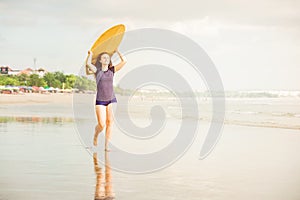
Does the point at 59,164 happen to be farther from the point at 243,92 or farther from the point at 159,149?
the point at 243,92

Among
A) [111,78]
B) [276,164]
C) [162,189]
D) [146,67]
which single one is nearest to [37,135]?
[111,78]

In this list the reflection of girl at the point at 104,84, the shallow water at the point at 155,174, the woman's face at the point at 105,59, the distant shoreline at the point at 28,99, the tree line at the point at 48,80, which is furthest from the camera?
the tree line at the point at 48,80

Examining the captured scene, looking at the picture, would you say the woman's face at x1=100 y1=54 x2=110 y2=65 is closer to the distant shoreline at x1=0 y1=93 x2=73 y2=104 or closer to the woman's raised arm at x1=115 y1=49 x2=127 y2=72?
the woman's raised arm at x1=115 y1=49 x2=127 y2=72

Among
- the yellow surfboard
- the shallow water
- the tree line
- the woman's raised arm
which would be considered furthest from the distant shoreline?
the shallow water

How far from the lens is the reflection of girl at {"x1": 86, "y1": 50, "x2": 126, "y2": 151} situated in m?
9.42

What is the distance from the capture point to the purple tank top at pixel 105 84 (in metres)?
9.42

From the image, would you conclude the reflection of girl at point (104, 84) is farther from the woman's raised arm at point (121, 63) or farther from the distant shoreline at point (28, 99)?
the distant shoreline at point (28, 99)

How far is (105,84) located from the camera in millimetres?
9500

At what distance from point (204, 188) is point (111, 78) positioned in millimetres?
4470

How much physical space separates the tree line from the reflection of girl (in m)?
69.3

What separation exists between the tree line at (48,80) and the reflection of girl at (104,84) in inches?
2730

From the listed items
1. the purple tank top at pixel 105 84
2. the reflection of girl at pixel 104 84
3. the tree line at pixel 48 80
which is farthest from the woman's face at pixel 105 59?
the tree line at pixel 48 80

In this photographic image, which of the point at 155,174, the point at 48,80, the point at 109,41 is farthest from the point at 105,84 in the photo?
the point at 48,80

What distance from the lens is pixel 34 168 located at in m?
6.81
